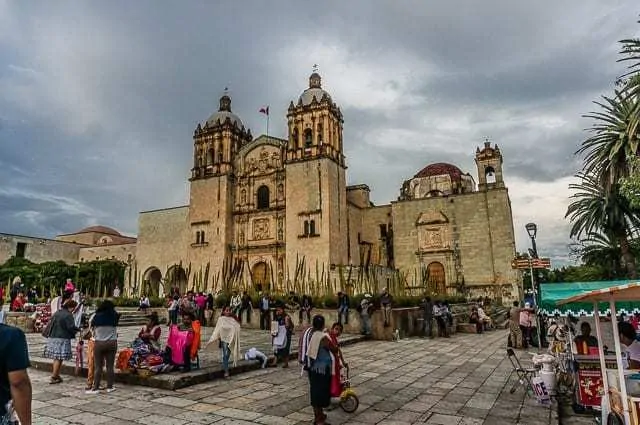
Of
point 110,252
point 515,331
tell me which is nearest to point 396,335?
point 515,331

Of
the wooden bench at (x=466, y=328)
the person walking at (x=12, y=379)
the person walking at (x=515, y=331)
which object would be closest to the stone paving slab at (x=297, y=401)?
the person walking at (x=12, y=379)

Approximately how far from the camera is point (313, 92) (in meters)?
29.5

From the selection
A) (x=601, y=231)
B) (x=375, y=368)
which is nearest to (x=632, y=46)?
(x=375, y=368)

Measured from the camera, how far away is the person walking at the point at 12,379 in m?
2.03

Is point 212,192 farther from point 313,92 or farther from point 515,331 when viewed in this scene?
point 515,331

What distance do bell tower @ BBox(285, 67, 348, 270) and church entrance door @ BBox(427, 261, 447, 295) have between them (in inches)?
238

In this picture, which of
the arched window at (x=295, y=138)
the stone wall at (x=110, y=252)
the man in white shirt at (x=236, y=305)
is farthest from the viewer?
the stone wall at (x=110, y=252)

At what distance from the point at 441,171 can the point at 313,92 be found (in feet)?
41.1

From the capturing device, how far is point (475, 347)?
1138cm

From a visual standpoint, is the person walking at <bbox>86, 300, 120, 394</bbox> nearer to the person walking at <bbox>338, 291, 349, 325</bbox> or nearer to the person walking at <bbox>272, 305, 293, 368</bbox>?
the person walking at <bbox>272, 305, 293, 368</bbox>

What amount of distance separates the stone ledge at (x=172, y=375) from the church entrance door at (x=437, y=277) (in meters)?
21.1

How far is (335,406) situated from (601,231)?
1979 cm

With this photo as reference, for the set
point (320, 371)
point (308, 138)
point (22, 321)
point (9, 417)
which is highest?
point (308, 138)

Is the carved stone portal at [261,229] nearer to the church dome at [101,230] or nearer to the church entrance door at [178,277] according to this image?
the church entrance door at [178,277]
